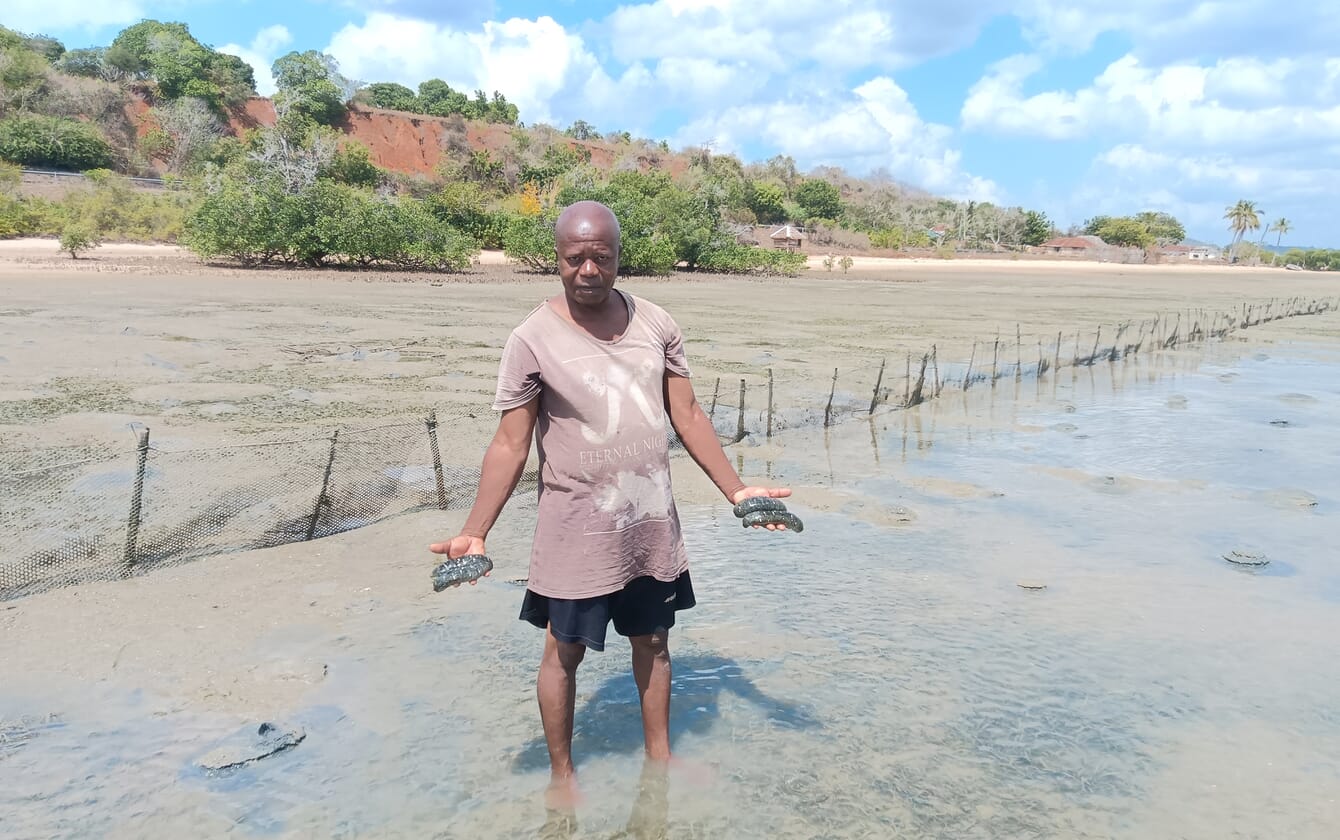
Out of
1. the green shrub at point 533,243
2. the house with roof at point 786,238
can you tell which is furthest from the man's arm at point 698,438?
the house with roof at point 786,238

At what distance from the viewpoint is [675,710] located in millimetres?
3713

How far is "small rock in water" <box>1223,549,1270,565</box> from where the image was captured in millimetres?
5777

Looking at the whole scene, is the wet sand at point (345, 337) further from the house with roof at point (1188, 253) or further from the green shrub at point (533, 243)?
the house with roof at point (1188, 253)

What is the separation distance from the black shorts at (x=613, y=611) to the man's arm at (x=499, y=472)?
255 mm

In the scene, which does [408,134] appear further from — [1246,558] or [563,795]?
[563,795]

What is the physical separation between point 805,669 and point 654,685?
131 centimetres

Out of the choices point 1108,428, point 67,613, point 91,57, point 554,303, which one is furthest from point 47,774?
point 91,57

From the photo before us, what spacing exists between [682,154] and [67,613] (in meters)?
93.1

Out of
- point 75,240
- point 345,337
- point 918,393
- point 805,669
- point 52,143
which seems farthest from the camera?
point 52,143

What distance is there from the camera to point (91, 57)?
66500 millimetres

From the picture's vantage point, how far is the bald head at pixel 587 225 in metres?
2.59

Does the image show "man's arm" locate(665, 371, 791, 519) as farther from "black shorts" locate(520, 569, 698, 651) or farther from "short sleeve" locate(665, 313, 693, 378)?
"black shorts" locate(520, 569, 698, 651)

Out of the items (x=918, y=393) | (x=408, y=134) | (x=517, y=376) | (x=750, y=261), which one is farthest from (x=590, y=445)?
(x=408, y=134)

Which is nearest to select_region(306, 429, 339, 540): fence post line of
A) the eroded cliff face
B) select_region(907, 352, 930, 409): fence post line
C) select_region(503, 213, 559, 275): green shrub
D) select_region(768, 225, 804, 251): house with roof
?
select_region(907, 352, 930, 409): fence post line
